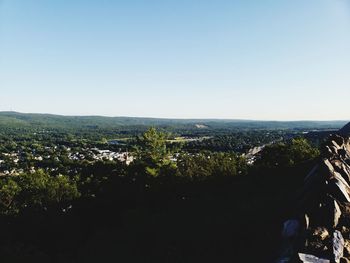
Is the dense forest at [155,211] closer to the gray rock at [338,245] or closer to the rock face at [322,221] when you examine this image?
the rock face at [322,221]

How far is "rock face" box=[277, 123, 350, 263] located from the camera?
12.2 metres

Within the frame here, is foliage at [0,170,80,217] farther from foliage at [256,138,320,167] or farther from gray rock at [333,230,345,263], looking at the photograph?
gray rock at [333,230,345,263]

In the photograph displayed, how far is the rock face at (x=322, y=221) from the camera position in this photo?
12.2 meters

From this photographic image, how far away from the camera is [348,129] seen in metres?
30.4

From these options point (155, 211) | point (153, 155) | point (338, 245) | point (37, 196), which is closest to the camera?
point (338, 245)

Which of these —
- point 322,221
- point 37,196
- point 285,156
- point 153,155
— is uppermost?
point 322,221

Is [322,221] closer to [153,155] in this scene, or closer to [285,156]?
[285,156]

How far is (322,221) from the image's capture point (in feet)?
46.0

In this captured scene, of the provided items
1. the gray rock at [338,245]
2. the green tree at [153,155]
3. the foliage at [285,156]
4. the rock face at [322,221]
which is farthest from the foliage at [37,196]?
the gray rock at [338,245]

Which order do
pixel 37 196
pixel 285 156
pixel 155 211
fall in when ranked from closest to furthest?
pixel 155 211 → pixel 285 156 → pixel 37 196

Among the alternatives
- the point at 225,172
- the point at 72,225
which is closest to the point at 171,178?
the point at 225,172

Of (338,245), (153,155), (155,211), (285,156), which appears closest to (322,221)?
(338,245)

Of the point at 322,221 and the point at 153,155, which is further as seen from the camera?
the point at 153,155

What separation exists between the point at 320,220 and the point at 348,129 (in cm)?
1903
